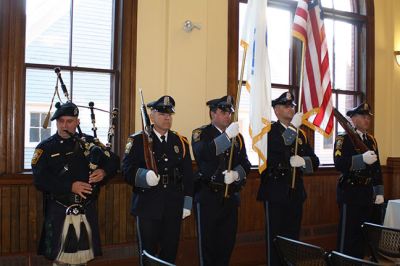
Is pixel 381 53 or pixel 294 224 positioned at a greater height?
pixel 381 53

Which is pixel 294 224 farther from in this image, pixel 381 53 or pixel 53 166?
pixel 381 53

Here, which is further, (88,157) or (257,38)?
(257,38)

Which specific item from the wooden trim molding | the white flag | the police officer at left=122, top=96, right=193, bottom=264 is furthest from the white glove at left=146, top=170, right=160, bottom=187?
the wooden trim molding

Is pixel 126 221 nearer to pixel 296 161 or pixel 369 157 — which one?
pixel 296 161

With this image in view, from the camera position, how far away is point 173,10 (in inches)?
182

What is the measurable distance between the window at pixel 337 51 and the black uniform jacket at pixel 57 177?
9.25ft

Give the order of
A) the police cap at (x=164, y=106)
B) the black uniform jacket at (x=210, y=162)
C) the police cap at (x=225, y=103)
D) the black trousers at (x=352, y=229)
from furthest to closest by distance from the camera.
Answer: the black trousers at (x=352, y=229)
the police cap at (x=225, y=103)
the black uniform jacket at (x=210, y=162)
the police cap at (x=164, y=106)

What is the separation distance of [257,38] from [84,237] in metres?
2.00

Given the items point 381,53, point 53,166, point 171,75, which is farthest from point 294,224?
point 381,53

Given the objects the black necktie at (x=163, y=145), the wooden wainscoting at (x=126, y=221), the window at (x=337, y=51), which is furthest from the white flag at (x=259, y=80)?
the window at (x=337, y=51)

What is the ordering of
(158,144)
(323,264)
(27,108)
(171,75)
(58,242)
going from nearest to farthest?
(323,264), (58,242), (158,144), (27,108), (171,75)

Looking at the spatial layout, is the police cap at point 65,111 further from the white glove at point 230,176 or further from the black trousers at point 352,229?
the black trousers at point 352,229

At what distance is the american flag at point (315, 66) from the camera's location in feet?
13.9

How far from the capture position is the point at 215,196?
3.92 meters
